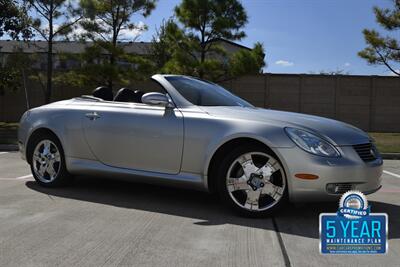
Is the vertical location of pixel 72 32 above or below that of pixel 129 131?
above

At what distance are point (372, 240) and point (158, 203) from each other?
248 cm

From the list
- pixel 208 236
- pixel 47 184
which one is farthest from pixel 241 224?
pixel 47 184

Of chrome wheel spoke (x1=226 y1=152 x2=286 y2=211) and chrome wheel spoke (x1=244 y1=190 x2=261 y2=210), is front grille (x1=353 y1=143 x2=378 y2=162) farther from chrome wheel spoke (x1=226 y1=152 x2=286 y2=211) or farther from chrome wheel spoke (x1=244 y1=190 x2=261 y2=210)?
chrome wheel spoke (x1=244 y1=190 x2=261 y2=210)

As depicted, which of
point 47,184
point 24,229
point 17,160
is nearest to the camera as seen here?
point 24,229

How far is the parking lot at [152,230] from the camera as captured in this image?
3.72 m

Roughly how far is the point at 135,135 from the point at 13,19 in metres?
17.6

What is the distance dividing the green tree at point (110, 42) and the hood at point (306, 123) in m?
15.5

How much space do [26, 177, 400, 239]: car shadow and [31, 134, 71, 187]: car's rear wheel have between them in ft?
0.38

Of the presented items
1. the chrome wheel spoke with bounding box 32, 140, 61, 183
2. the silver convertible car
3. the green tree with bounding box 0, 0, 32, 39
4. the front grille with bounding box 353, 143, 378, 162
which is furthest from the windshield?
the green tree with bounding box 0, 0, 32, 39

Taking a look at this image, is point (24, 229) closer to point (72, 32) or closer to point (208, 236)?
Result: point (208, 236)

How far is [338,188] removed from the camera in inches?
185

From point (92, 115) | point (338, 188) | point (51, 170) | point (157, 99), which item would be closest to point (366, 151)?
point (338, 188)

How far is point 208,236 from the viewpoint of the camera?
4.32 metres

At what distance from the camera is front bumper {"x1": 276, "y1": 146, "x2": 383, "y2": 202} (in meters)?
4.62
